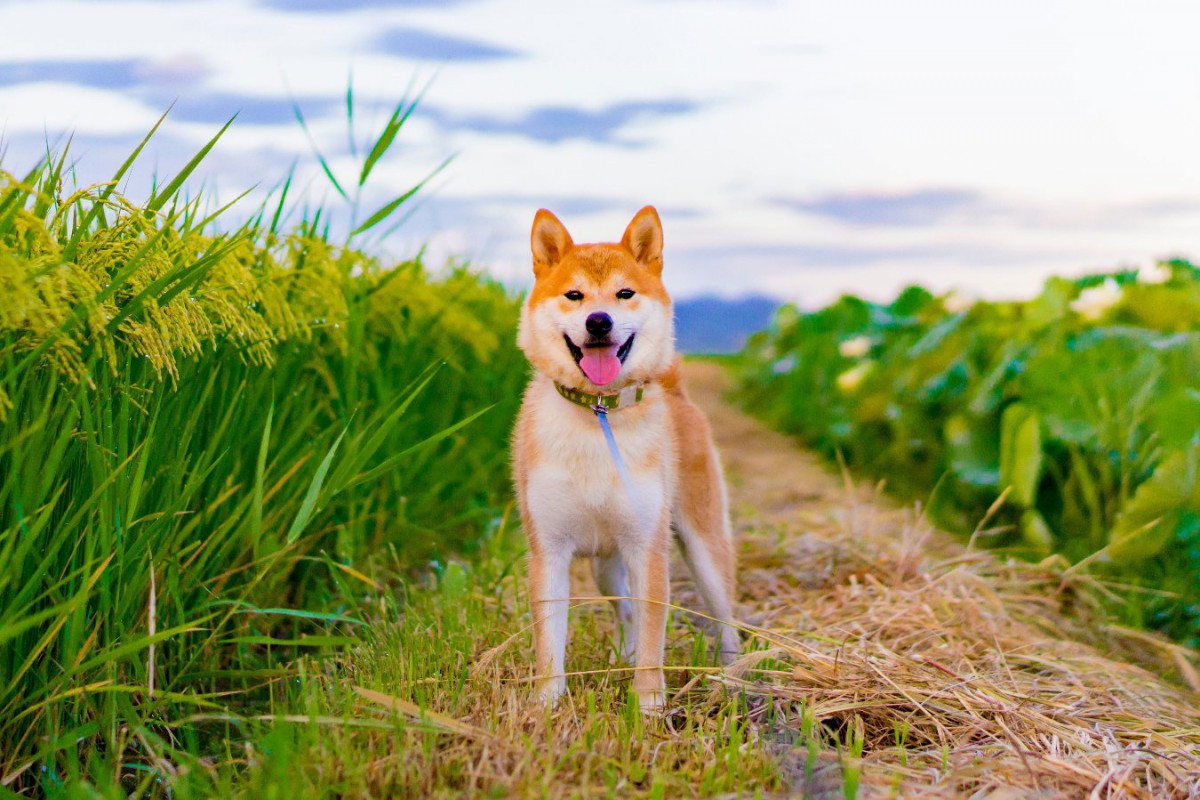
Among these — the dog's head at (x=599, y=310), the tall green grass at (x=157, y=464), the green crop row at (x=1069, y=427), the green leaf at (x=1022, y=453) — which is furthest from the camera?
the green leaf at (x=1022, y=453)

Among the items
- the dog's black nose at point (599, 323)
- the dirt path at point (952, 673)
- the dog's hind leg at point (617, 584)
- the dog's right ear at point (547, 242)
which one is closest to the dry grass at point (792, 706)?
the dirt path at point (952, 673)

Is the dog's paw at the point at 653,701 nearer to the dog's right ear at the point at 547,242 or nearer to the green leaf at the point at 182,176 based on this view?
the dog's right ear at the point at 547,242

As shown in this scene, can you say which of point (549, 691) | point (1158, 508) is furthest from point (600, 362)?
point (1158, 508)

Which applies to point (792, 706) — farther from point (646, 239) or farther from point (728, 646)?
point (646, 239)

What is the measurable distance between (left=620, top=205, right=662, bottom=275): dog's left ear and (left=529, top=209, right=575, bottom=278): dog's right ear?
178 mm

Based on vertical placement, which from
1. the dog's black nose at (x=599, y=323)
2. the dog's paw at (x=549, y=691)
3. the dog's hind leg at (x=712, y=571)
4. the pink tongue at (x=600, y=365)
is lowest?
the dog's paw at (x=549, y=691)

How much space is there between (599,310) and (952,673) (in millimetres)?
1535

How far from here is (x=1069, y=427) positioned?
4.98m

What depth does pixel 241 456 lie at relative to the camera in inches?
137

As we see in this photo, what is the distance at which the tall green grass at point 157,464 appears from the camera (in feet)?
8.26

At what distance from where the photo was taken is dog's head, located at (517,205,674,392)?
282 centimetres

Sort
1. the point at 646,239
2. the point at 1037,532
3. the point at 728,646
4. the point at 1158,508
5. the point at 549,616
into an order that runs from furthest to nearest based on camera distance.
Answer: the point at 1037,532, the point at 1158,508, the point at 728,646, the point at 646,239, the point at 549,616

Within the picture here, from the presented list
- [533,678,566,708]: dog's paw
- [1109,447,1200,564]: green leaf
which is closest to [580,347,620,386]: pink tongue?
[533,678,566,708]: dog's paw

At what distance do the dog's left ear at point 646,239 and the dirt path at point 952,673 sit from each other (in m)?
1.17
